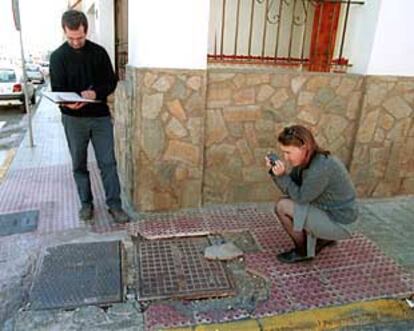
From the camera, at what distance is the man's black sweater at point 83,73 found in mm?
3150

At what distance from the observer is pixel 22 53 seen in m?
6.33

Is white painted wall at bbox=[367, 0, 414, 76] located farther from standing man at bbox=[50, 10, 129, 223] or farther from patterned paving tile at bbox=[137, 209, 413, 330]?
standing man at bbox=[50, 10, 129, 223]

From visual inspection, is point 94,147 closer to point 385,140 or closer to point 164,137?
point 164,137

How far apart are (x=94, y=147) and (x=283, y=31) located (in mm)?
3223

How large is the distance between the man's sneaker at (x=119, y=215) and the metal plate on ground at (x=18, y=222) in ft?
2.36

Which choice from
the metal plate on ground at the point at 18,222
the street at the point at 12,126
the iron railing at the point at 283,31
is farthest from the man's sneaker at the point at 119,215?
the street at the point at 12,126

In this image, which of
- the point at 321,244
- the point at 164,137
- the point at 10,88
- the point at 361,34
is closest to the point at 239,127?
the point at 164,137

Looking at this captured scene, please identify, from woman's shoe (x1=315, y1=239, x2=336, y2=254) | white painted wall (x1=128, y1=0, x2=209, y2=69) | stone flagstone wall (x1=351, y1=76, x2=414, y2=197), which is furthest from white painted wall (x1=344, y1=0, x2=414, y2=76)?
woman's shoe (x1=315, y1=239, x2=336, y2=254)

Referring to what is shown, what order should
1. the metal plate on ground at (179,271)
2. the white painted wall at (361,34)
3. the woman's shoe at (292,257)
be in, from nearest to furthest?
the metal plate on ground at (179,271), the woman's shoe at (292,257), the white painted wall at (361,34)

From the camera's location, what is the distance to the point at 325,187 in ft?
8.47

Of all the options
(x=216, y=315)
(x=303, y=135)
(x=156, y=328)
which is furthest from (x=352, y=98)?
(x=156, y=328)

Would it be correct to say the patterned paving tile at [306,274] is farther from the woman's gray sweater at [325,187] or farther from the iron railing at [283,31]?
the iron railing at [283,31]

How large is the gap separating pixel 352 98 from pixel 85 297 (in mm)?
3258

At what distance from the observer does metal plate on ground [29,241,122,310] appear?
2.46 meters
